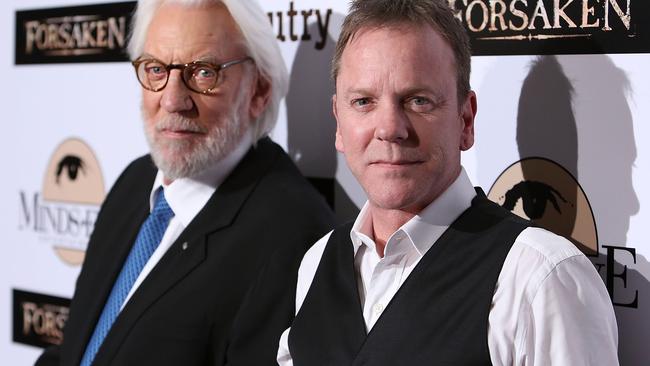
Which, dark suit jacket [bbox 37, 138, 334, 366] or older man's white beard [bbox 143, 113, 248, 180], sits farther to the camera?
older man's white beard [bbox 143, 113, 248, 180]

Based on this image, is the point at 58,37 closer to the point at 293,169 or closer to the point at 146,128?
the point at 146,128

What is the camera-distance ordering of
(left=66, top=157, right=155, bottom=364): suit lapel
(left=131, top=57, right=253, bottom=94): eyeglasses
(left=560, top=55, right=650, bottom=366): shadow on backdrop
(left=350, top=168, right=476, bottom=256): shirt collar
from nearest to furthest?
(left=350, top=168, right=476, bottom=256): shirt collar < (left=560, top=55, right=650, bottom=366): shadow on backdrop < (left=131, top=57, right=253, bottom=94): eyeglasses < (left=66, top=157, right=155, bottom=364): suit lapel

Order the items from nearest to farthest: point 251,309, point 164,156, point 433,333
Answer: point 433,333
point 251,309
point 164,156

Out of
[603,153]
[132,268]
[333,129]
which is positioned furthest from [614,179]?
[132,268]

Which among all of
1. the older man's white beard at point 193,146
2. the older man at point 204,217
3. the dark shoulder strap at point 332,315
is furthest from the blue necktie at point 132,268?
the dark shoulder strap at point 332,315

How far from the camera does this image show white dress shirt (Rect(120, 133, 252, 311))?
1.68 metres

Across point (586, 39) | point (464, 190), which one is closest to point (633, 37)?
point (586, 39)

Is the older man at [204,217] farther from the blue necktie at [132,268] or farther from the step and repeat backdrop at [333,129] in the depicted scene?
the step and repeat backdrop at [333,129]

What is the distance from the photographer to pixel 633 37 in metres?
1.36

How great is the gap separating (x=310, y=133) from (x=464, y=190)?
64 cm

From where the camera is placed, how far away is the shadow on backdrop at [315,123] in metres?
1.80

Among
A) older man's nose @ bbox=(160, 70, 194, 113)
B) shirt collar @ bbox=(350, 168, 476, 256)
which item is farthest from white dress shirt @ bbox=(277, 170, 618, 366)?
older man's nose @ bbox=(160, 70, 194, 113)

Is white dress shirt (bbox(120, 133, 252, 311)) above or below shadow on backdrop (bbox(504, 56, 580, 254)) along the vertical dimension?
below

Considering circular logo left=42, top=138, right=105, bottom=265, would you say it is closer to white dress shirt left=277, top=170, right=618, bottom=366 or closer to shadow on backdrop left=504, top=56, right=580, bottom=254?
shadow on backdrop left=504, top=56, right=580, bottom=254
